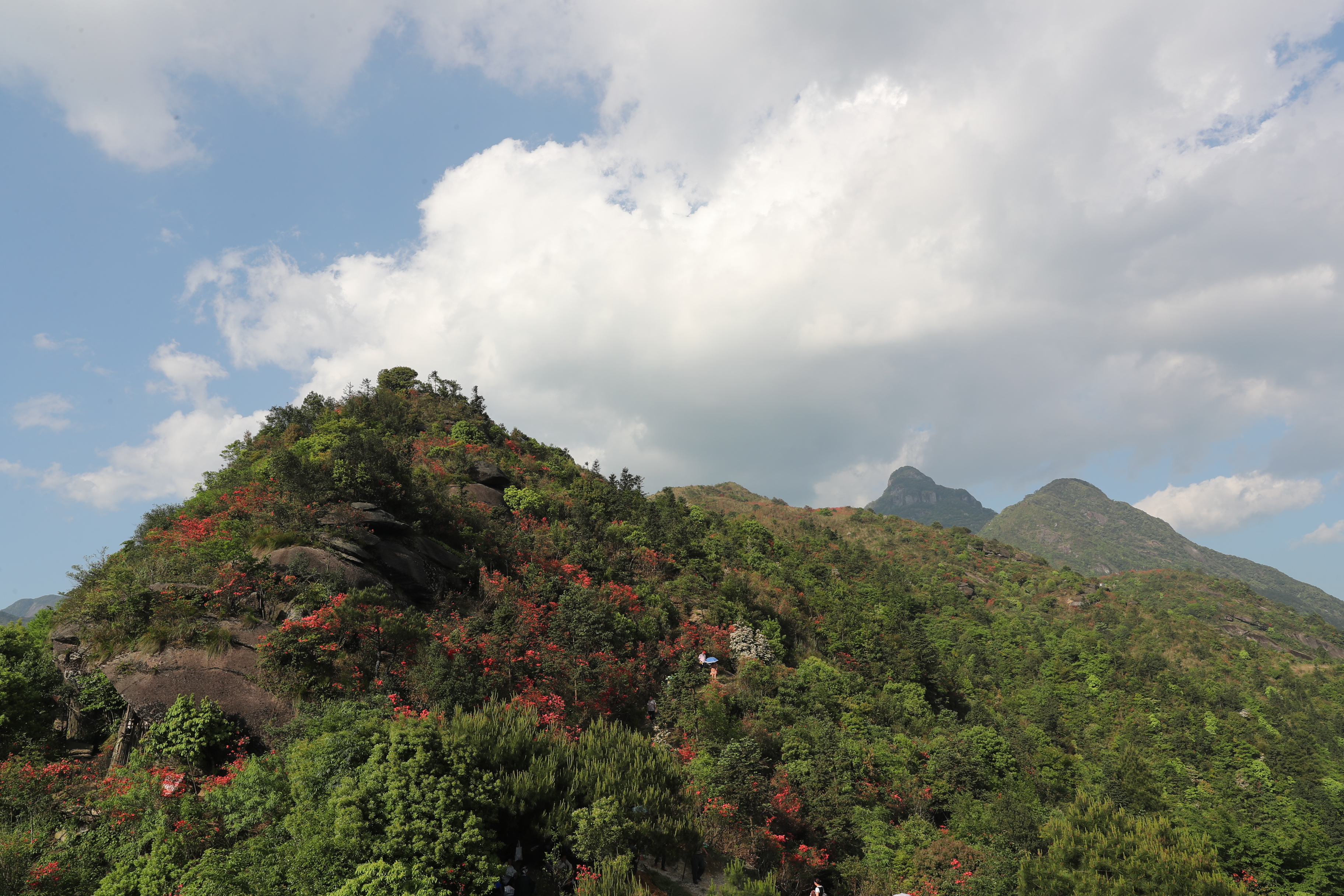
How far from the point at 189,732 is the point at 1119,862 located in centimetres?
3428

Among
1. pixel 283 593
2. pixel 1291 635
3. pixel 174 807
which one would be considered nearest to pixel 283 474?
pixel 283 593

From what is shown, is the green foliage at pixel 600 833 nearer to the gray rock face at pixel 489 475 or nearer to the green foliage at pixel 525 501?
the green foliage at pixel 525 501

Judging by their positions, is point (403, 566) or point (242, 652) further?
point (403, 566)

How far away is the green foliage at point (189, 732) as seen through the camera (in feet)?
54.9

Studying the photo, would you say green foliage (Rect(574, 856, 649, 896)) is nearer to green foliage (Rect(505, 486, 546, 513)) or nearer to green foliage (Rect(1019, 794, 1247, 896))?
green foliage (Rect(1019, 794, 1247, 896))

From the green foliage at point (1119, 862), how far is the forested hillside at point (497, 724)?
0.12 metres

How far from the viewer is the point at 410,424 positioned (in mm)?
50750

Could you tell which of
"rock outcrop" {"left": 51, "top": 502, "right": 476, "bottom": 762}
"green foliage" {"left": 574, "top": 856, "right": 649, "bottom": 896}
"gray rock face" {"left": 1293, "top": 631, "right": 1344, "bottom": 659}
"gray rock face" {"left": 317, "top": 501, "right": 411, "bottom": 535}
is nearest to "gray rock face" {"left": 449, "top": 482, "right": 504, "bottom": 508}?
"gray rock face" {"left": 317, "top": 501, "right": 411, "bottom": 535}

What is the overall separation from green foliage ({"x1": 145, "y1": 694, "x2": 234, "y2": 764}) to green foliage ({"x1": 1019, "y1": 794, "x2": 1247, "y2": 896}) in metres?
30.1

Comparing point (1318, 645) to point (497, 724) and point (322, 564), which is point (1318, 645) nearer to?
point (497, 724)

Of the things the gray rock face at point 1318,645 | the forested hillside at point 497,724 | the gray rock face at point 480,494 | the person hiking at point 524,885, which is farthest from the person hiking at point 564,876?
the gray rock face at point 1318,645

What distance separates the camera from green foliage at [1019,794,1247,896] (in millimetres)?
21719

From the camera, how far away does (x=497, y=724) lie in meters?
18.4

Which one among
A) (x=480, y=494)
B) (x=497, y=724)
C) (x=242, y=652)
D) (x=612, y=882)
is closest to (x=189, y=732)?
(x=242, y=652)
